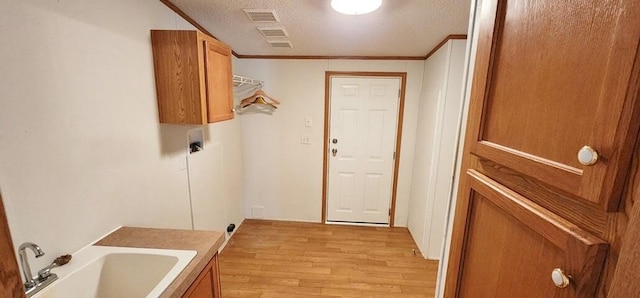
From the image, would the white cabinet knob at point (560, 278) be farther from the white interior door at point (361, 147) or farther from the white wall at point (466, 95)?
the white interior door at point (361, 147)

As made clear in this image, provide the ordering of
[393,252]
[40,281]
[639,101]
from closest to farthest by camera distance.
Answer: [639,101] → [40,281] → [393,252]

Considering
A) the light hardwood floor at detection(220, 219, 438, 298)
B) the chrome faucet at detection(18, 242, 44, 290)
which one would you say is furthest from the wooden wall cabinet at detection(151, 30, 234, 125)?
the light hardwood floor at detection(220, 219, 438, 298)

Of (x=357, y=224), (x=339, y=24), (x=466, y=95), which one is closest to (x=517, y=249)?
(x=466, y=95)

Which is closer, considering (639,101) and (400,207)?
(639,101)

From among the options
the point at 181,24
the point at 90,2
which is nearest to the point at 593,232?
the point at 90,2

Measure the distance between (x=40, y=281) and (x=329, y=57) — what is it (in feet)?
8.76

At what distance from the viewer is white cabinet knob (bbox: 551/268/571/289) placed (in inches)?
18.3

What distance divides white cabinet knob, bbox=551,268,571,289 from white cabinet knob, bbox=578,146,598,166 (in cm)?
22

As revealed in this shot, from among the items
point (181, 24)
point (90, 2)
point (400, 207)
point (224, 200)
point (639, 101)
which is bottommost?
point (400, 207)

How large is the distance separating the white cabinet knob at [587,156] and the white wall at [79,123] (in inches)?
59.8

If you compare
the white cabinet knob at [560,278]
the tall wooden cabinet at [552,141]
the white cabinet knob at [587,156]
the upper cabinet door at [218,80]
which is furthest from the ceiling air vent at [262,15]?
the white cabinet knob at [560,278]

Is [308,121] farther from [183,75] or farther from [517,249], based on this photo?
[517,249]

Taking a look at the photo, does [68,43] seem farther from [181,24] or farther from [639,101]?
[639,101]

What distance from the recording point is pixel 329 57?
281cm
